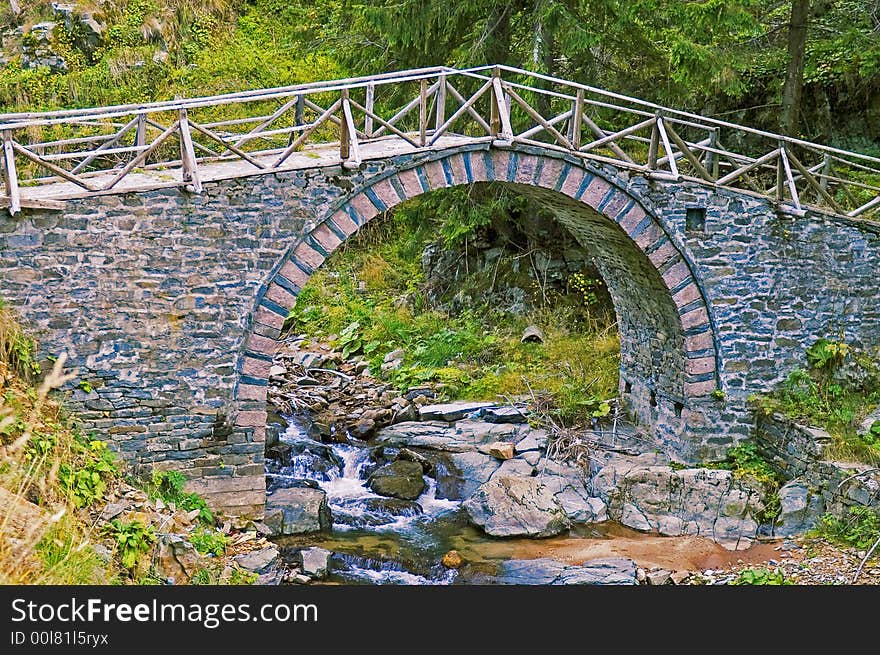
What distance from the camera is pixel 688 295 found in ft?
37.2

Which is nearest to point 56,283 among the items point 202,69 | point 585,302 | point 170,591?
point 170,591

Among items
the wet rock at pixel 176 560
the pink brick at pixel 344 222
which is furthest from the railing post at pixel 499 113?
the wet rock at pixel 176 560

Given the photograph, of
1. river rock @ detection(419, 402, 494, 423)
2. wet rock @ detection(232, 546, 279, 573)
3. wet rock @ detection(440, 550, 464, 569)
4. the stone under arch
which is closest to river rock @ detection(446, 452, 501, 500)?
river rock @ detection(419, 402, 494, 423)

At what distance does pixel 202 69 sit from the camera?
735 inches

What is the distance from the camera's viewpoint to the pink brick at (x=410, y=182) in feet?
33.4

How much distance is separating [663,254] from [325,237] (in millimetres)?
4310

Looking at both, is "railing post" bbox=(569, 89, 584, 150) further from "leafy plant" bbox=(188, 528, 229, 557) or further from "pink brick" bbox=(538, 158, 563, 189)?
"leafy plant" bbox=(188, 528, 229, 557)

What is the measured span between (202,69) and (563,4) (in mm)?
9012

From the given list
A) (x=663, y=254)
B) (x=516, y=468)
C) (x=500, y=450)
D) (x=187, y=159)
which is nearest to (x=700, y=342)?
(x=663, y=254)

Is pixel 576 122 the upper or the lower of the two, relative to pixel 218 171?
upper

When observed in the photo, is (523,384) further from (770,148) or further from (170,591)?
(170,591)

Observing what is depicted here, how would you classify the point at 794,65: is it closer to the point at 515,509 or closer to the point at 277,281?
the point at 515,509

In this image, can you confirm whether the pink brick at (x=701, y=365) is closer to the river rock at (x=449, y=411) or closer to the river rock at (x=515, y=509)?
the river rock at (x=515, y=509)

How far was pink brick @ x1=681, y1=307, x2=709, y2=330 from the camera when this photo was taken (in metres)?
11.4
